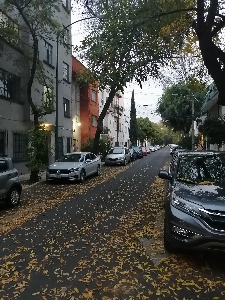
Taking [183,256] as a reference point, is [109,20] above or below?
above

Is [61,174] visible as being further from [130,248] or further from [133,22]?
[130,248]

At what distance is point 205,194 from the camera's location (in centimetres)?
521

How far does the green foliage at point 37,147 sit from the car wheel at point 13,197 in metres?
5.15

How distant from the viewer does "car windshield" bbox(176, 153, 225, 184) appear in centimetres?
617

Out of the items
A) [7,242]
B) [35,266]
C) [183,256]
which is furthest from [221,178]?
[7,242]

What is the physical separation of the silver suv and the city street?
1.54 ft

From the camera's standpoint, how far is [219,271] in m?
4.89

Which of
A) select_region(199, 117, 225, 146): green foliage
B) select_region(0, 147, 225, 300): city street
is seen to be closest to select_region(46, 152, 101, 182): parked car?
select_region(0, 147, 225, 300): city street

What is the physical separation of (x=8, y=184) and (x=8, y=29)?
895cm

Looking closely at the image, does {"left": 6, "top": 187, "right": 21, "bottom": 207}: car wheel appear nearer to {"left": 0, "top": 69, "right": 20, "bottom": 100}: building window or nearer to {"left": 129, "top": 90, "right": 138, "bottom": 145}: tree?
{"left": 0, "top": 69, "right": 20, "bottom": 100}: building window

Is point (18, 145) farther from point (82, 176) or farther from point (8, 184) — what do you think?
point (8, 184)

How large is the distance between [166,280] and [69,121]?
78.9 ft

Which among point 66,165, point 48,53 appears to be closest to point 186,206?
point 66,165

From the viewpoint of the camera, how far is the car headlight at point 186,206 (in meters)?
4.88
